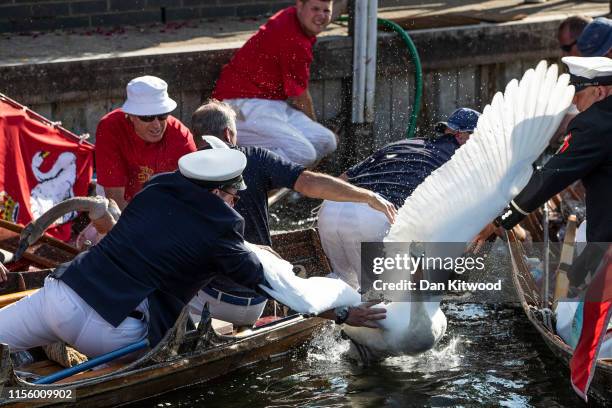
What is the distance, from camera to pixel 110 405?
625 cm

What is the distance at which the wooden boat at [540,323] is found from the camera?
6316mm

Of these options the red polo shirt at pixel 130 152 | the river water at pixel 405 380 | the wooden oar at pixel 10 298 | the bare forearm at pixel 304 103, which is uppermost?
the red polo shirt at pixel 130 152

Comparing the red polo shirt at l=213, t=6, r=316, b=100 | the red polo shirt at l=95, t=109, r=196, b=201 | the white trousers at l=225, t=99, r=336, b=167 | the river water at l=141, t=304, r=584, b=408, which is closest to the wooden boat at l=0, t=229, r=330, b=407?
the river water at l=141, t=304, r=584, b=408

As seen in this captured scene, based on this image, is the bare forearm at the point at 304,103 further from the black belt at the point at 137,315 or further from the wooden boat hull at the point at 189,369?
the black belt at the point at 137,315

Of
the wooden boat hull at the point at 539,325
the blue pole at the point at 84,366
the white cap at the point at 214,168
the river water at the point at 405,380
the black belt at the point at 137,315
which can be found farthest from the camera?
the river water at the point at 405,380

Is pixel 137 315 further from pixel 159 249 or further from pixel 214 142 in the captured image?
pixel 214 142

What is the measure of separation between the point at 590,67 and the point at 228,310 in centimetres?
257

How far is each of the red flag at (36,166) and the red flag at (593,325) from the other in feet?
12.7

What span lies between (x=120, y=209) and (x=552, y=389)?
125 inches

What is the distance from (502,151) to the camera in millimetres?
6121

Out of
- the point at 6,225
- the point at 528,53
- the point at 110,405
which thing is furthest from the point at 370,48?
the point at 110,405

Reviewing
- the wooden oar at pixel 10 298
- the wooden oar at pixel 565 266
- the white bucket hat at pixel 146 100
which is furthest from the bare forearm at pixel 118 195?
the wooden oar at pixel 565 266

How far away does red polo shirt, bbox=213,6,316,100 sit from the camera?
390 inches

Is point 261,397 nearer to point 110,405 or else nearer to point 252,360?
point 252,360
